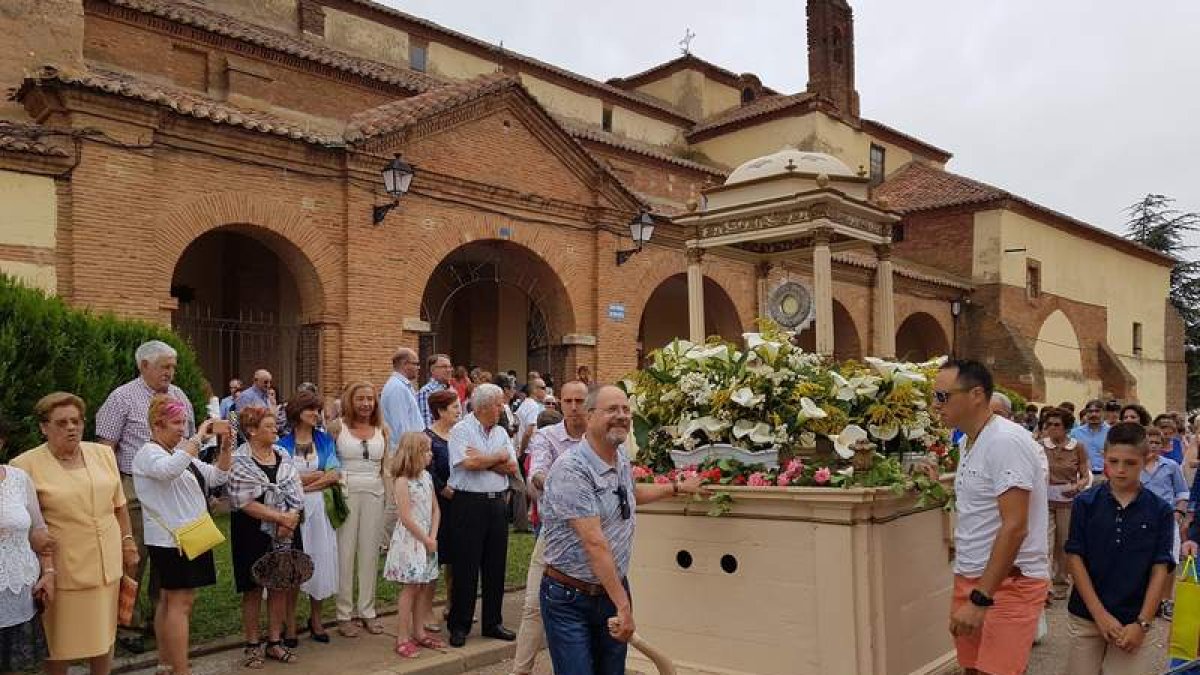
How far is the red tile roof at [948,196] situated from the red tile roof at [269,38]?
17263mm

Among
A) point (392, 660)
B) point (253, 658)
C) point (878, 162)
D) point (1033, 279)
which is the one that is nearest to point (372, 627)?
point (392, 660)

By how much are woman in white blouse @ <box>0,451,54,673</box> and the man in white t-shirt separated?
4474mm

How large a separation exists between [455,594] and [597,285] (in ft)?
37.8

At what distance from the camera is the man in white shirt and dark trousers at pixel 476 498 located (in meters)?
6.60

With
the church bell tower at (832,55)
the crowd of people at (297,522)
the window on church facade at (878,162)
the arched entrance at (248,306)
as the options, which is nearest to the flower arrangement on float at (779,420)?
the crowd of people at (297,522)

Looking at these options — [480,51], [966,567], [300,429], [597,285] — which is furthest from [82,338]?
[480,51]

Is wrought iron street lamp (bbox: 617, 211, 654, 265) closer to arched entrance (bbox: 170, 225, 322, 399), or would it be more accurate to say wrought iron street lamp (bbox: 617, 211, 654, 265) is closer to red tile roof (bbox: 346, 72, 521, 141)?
red tile roof (bbox: 346, 72, 521, 141)

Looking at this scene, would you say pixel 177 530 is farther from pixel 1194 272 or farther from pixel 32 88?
pixel 1194 272

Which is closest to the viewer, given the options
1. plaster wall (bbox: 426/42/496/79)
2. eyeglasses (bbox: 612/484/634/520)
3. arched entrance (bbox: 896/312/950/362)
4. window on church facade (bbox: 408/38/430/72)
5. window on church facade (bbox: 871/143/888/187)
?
eyeglasses (bbox: 612/484/634/520)

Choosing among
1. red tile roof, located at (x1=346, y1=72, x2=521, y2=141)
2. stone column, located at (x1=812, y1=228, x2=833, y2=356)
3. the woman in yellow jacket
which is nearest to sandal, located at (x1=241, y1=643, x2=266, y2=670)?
the woman in yellow jacket

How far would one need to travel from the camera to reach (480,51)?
24938 millimetres

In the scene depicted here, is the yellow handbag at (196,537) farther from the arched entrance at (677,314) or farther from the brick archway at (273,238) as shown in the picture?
the arched entrance at (677,314)

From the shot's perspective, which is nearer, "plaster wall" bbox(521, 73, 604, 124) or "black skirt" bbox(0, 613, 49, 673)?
"black skirt" bbox(0, 613, 49, 673)

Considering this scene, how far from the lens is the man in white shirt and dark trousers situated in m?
6.60
